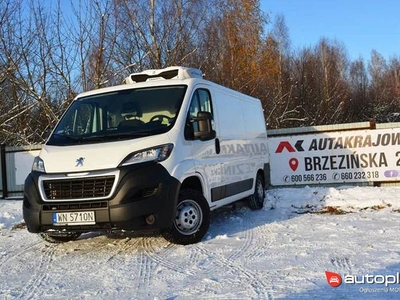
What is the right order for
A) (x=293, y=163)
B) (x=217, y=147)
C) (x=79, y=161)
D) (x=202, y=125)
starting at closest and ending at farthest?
(x=79, y=161), (x=202, y=125), (x=217, y=147), (x=293, y=163)

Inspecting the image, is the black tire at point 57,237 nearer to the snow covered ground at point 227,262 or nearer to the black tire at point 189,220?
the snow covered ground at point 227,262

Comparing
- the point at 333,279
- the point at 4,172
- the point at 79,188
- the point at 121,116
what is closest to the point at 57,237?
the point at 79,188

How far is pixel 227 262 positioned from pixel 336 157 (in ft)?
25.6

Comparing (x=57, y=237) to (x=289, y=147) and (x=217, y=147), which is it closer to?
(x=217, y=147)

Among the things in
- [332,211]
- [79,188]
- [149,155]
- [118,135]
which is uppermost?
[118,135]

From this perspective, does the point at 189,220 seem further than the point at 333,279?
Yes

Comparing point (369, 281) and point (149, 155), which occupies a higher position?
point (149, 155)

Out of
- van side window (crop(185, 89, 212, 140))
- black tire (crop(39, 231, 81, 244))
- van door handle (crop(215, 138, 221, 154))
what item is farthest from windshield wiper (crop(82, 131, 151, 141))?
black tire (crop(39, 231, 81, 244))

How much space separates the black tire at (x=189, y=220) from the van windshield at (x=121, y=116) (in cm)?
100

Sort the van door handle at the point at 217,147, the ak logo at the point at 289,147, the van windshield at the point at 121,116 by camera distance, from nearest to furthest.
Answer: the van windshield at the point at 121,116 → the van door handle at the point at 217,147 → the ak logo at the point at 289,147

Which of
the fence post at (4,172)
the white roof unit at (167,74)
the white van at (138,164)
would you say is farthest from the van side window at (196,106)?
the fence post at (4,172)

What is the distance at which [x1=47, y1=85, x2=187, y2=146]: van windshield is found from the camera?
6066mm

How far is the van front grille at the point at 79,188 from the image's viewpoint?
18.1 feet

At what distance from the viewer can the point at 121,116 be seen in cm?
646
